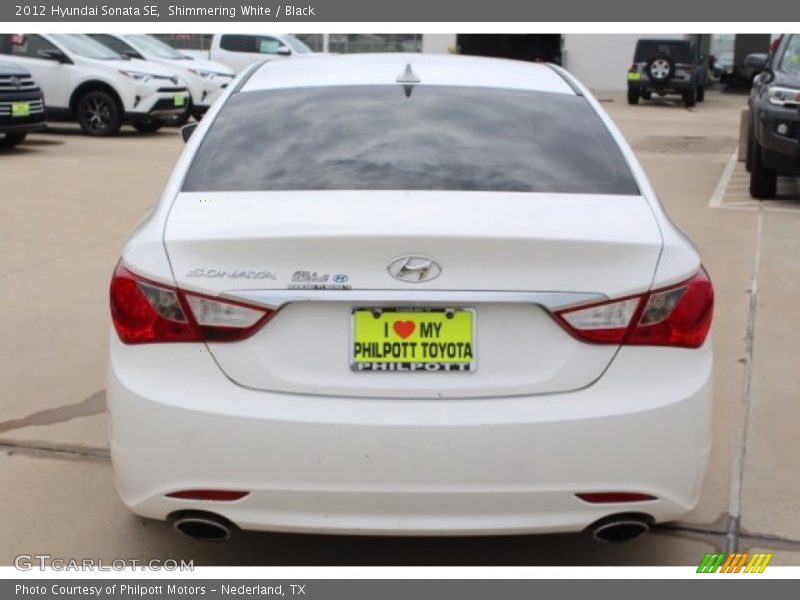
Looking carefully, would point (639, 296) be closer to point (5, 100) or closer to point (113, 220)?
point (113, 220)

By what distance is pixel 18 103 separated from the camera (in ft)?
48.1

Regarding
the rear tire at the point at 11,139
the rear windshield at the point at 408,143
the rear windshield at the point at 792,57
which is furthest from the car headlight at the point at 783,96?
the rear tire at the point at 11,139

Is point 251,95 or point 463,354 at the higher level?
point 251,95

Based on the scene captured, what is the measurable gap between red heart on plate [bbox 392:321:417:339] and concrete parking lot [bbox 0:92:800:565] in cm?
103

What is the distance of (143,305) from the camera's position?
3.19 metres

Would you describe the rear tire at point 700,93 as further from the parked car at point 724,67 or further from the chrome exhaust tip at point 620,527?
the chrome exhaust tip at point 620,527

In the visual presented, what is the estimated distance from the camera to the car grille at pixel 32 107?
14492 mm

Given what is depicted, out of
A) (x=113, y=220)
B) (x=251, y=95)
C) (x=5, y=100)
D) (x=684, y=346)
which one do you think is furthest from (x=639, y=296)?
(x=5, y=100)

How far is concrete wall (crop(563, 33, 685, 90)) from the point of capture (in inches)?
1684

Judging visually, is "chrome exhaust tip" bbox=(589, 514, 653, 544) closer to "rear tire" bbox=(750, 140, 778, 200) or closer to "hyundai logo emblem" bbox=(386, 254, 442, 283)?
"hyundai logo emblem" bbox=(386, 254, 442, 283)

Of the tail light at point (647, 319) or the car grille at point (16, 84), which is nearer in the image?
the tail light at point (647, 319)

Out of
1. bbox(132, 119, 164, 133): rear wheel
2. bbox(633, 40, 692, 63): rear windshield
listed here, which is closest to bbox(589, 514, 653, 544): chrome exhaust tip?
bbox(132, 119, 164, 133): rear wheel

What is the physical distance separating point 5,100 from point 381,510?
503 inches

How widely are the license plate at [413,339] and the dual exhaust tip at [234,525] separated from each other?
23.5 inches
